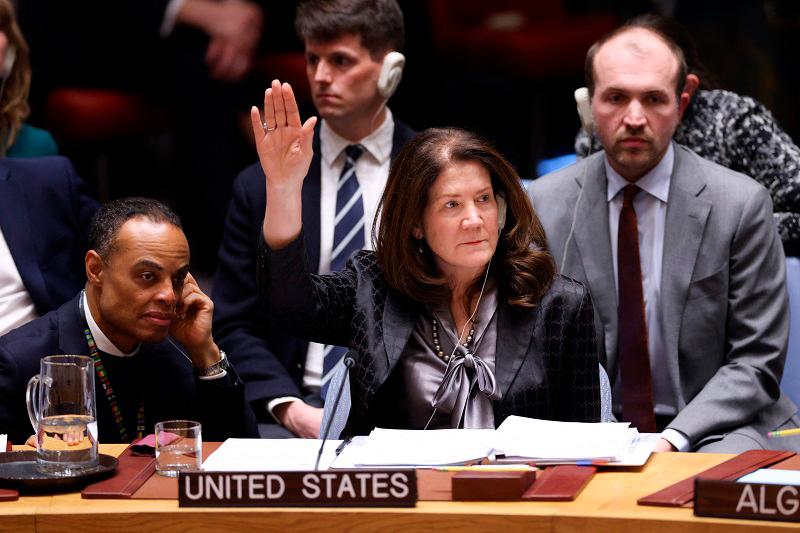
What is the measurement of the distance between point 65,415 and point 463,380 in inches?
32.7

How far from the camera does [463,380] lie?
2.73 metres

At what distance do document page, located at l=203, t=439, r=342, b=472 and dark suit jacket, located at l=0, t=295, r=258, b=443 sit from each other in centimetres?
32

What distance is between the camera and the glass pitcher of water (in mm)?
2285

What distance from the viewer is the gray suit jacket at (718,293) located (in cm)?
321

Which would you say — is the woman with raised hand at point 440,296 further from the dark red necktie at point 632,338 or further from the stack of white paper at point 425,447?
the dark red necktie at point 632,338

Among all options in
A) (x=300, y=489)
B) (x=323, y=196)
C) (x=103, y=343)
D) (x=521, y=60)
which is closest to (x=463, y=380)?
(x=300, y=489)

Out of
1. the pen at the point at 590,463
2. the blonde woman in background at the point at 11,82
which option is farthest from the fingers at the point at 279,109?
the blonde woman in background at the point at 11,82

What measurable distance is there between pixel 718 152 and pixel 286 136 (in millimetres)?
1541

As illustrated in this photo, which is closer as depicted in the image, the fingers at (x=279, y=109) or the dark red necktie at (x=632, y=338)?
the fingers at (x=279, y=109)

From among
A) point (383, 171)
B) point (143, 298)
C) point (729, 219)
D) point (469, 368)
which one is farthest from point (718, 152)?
point (143, 298)

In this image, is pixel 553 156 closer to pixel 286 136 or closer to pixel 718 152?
pixel 718 152

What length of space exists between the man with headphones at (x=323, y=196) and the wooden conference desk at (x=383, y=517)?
1.30 metres

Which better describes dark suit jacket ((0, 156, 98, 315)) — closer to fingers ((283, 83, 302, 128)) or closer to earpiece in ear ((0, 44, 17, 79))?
earpiece in ear ((0, 44, 17, 79))

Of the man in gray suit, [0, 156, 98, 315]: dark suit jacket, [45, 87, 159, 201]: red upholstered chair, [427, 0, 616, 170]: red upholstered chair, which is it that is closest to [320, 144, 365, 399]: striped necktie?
the man in gray suit
